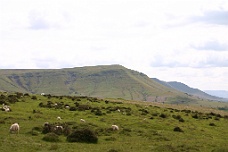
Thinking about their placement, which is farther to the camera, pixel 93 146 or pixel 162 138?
pixel 162 138

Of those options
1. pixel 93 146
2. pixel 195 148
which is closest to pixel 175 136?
pixel 195 148

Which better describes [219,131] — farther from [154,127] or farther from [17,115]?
[17,115]

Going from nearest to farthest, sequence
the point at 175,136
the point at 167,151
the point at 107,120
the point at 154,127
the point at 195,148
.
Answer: the point at 167,151 → the point at 195,148 → the point at 175,136 → the point at 154,127 → the point at 107,120

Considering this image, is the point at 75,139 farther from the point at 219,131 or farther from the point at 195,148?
the point at 219,131

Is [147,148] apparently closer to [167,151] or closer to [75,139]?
[167,151]

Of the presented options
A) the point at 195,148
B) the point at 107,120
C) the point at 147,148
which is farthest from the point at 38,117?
the point at 195,148

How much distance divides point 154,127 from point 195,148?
1374 cm

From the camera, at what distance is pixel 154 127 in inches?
1590

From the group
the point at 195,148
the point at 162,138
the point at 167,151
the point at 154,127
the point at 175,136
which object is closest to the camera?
the point at 167,151

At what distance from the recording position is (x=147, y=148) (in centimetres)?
2627

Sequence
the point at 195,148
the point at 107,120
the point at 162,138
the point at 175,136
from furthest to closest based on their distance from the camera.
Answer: the point at 107,120 → the point at 175,136 → the point at 162,138 → the point at 195,148

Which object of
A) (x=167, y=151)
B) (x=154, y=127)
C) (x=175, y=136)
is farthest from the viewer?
(x=154, y=127)

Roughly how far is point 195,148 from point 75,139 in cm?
1076

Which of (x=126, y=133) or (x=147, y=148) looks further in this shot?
(x=126, y=133)
